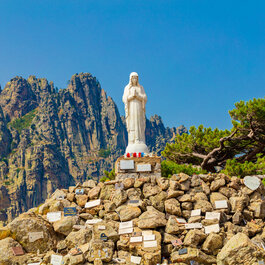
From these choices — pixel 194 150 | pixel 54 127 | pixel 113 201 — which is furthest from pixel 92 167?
pixel 113 201

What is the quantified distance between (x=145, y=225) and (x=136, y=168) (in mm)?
2795

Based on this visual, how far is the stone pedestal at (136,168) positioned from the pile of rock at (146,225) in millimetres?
707

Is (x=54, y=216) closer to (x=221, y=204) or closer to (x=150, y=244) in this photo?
(x=150, y=244)

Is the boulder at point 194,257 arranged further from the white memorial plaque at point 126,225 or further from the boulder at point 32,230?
the boulder at point 32,230

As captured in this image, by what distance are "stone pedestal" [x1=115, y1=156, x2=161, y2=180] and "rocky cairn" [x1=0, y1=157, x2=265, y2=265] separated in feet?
0.45

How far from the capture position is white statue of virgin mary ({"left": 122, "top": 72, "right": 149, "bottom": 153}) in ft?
49.1

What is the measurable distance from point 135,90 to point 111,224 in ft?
21.1

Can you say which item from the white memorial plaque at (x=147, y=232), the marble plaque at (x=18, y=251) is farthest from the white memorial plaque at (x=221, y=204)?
the marble plaque at (x=18, y=251)

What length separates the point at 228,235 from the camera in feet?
34.2

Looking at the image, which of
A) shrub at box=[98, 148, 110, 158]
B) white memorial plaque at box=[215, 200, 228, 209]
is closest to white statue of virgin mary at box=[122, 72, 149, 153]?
white memorial plaque at box=[215, 200, 228, 209]

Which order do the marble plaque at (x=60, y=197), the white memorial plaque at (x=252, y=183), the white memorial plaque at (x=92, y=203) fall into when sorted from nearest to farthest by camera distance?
the white memorial plaque at (x=92, y=203)
the white memorial plaque at (x=252, y=183)
the marble plaque at (x=60, y=197)

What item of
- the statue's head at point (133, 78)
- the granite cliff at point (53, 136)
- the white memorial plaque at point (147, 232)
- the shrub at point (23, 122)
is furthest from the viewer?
the shrub at point (23, 122)

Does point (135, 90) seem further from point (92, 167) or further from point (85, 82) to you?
point (85, 82)

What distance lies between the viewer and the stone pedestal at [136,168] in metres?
12.8
